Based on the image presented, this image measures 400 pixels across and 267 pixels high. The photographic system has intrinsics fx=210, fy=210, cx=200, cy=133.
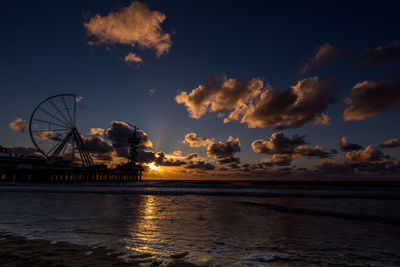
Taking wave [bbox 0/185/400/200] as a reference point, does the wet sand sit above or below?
above

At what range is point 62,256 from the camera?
496 centimetres

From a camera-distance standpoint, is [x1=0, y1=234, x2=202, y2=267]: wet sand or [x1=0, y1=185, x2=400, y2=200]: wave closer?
[x1=0, y1=234, x2=202, y2=267]: wet sand

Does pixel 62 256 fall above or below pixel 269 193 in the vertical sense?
above

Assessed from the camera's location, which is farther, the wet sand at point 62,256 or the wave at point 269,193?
the wave at point 269,193

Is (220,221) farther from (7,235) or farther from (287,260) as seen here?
(7,235)

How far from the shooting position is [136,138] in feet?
395

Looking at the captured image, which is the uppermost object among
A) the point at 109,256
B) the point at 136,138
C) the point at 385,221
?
the point at 136,138

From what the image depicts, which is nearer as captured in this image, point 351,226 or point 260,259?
point 260,259

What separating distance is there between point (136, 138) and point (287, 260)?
398 ft

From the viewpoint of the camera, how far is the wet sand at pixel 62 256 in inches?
179

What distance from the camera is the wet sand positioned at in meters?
4.54

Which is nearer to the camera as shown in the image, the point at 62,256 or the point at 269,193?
the point at 62,256

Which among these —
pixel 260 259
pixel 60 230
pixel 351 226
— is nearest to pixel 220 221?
pixel 260 259

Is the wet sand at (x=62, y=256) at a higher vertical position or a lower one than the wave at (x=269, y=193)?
higher
